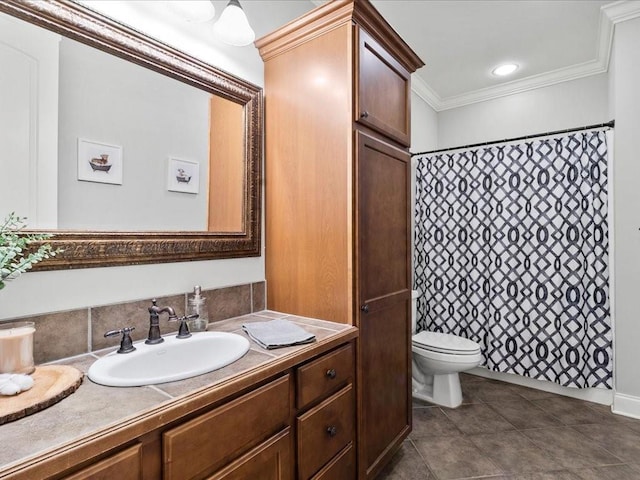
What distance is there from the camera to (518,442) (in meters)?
2.03

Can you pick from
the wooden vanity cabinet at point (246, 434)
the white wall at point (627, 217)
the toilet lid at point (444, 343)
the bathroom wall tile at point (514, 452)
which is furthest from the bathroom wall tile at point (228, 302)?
the white wall at point (627, 217)

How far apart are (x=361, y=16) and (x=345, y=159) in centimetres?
61

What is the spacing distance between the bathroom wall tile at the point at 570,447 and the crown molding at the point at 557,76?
2.61 metres

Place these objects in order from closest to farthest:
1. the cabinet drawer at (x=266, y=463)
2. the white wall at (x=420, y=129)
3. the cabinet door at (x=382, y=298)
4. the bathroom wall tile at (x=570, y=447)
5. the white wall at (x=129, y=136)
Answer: the cabinet drawer at (x=266, y=463), the white wall at (x=129, y=136), the cabinet door at (x=382, y=298), the bathroom wall tile at (x=570, y=447), the white wall at (x=420, y=129)

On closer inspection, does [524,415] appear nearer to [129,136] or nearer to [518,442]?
[518,442]

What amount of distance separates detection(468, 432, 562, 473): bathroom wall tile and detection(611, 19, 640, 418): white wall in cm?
83

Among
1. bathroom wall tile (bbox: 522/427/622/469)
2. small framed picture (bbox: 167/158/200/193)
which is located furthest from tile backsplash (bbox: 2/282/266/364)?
bathroom wall tile (bbox: 522/427/622/469)

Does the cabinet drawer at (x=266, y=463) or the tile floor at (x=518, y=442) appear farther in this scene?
the tile floor at (x=518, y=442)

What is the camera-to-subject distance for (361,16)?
1484 mm

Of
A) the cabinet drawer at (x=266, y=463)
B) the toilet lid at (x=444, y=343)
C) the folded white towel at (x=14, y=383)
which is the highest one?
the folded white towel at (x=14, y=383)

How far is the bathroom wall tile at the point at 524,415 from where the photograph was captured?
221 centimetres

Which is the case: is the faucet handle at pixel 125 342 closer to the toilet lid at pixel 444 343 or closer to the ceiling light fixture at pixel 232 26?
the ceiling light fixture at pixel 232 26

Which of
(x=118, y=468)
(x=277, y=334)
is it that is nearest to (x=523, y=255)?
(x=277, y=334)

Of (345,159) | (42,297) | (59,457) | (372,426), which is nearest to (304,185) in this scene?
(345,159)
